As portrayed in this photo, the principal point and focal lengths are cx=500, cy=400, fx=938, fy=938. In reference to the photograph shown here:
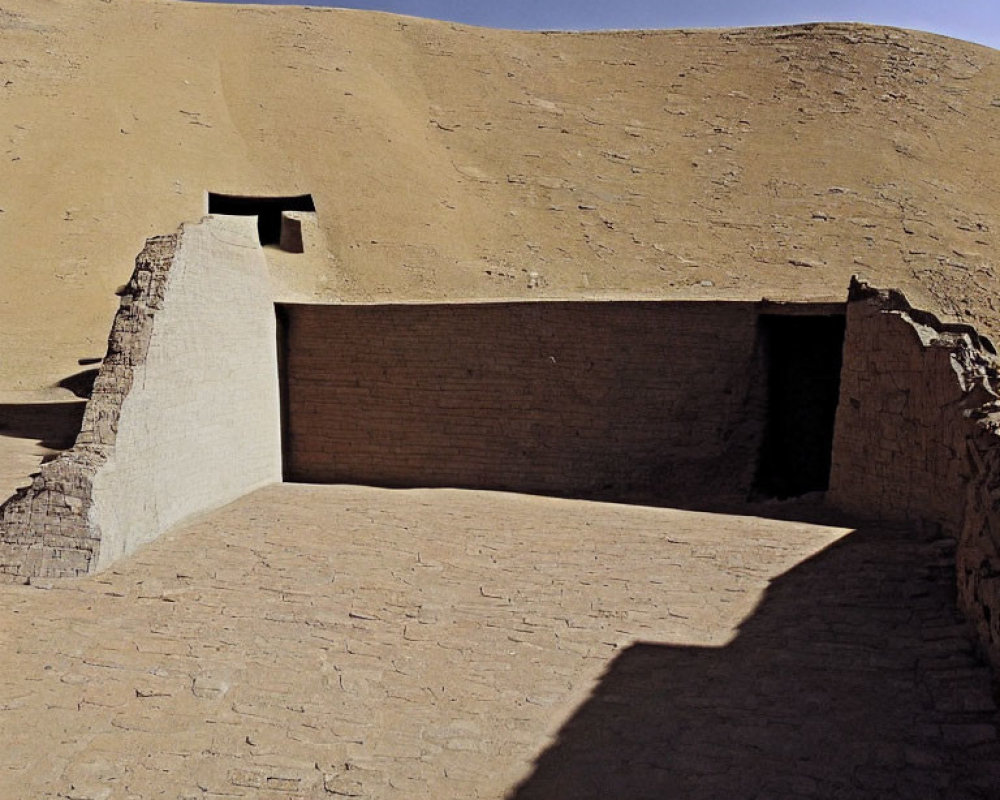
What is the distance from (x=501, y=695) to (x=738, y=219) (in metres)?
14.7

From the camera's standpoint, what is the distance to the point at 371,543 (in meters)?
7.68

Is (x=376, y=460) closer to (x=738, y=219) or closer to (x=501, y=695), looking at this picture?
(x=501, y=695)

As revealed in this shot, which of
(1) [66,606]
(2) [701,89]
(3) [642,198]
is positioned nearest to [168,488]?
Answer: (1) [66,606]

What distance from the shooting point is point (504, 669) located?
5.74 metres

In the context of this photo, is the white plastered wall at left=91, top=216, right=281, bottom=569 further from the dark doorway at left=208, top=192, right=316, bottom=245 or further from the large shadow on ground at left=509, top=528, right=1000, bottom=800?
the dark doorway at left=208, top=192, right=316, bottom=245

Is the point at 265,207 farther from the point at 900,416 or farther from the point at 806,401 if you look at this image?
the point at 900,416

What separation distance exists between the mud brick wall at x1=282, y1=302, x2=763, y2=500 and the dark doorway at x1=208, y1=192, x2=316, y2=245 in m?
7.87

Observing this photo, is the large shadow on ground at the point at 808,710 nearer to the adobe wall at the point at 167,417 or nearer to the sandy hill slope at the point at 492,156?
the adobe wall at the point at 167,417

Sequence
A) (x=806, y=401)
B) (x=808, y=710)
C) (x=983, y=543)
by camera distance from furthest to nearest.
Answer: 1. (x=806, y=401)
2. (x=983, y=543)
3. (x=808, y=710)

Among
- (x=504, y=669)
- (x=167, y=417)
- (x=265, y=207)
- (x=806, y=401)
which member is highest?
(x=265, y=207)

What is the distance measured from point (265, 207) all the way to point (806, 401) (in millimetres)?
11542

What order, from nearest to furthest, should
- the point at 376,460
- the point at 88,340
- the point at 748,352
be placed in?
1. the point at 748,352
2. the point at 376,460
3. the point at 88,340

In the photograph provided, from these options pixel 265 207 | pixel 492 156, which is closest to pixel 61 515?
pixel 265 207

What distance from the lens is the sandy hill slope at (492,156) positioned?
1623cm
